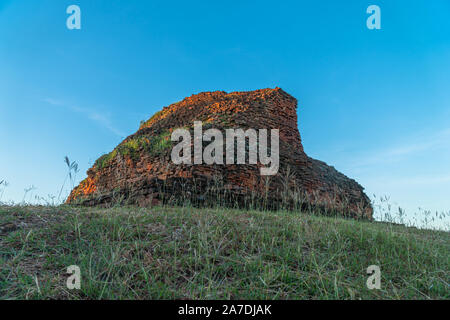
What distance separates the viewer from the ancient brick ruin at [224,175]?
365 inches

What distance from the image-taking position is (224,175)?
1041 cm

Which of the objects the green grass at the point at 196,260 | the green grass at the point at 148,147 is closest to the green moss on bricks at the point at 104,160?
the green grass at the point at 148,147

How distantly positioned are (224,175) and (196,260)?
6.70 metres

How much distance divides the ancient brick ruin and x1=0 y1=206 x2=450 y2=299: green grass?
1.37 m

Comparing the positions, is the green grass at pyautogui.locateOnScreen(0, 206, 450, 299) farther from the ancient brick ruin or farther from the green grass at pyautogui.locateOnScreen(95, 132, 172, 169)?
the green grass at pyautogui.locateOnScreen(95, 132, 172, 169)

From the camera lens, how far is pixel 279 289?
325 centimetres

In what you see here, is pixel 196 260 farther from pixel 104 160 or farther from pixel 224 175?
pixel 104 160

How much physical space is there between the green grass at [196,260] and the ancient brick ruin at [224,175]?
1.37m

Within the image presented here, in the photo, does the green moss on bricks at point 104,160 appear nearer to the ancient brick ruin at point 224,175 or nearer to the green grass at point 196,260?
the ancient brick ruin at point 224,175

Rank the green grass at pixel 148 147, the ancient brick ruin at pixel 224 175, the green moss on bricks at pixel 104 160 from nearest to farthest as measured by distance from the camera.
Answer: the ancient brick ruin at pixel 224 175
the green grass at pixel 148 147
the green moss on bricks at pixel 104 160

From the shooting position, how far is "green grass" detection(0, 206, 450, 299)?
10.5 ft

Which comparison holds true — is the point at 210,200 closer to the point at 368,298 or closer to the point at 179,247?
the point at 179,247
